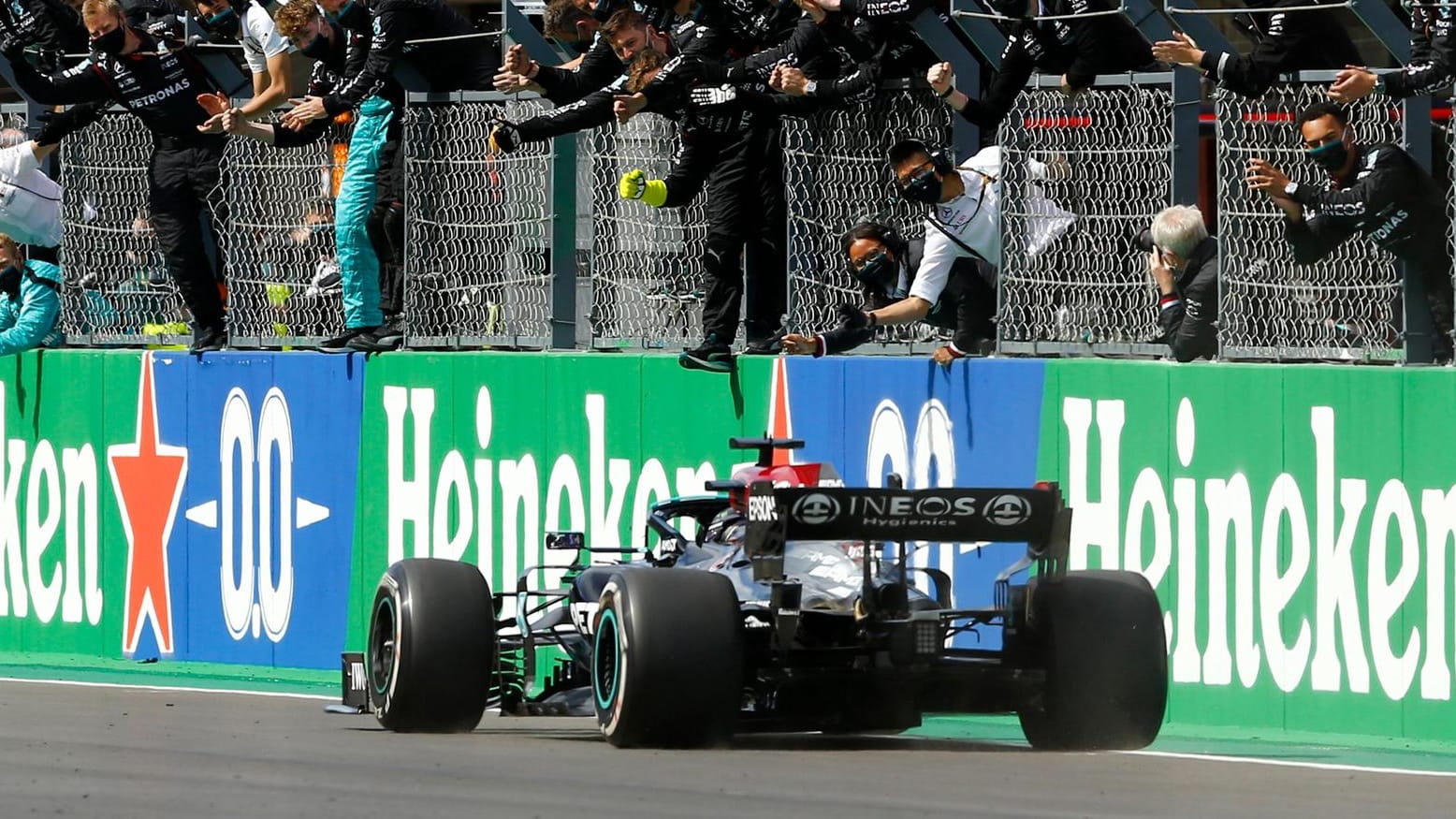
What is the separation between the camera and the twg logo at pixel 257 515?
52.4 feet

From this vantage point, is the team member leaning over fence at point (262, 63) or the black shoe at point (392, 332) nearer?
the team member leaning over fence at point (262, 63)

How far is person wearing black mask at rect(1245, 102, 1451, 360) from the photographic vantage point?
1122cm

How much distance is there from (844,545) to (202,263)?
6214 millimetres

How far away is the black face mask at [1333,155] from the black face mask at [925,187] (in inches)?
77.0

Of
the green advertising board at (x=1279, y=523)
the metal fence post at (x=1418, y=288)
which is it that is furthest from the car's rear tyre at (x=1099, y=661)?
the metal fence post at (x=1418, y=288)

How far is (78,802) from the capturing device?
840cm

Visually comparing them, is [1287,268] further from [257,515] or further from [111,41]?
[111,41]

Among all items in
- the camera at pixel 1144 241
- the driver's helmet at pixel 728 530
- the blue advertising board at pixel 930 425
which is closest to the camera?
the driver's helmet at pixel 728 530

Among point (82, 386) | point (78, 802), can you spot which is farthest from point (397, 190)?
point (78, 802)

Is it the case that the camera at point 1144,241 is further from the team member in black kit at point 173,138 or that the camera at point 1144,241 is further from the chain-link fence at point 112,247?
the chain-link fence at point 112,247

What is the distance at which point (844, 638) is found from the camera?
10148 mm

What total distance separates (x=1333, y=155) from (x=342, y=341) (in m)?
6.18

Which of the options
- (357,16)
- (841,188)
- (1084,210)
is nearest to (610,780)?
(1084,210)

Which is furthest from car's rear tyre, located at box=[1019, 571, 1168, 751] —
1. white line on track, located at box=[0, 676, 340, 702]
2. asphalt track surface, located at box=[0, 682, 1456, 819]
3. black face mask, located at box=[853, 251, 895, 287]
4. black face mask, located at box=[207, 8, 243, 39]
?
black face mask, located at box=[207, 8, 243, 39]
